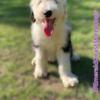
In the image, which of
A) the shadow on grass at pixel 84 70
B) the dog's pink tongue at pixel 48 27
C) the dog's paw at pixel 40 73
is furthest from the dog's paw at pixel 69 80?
the dog's pink tongue at pixel 48 27

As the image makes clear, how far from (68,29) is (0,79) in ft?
3.34

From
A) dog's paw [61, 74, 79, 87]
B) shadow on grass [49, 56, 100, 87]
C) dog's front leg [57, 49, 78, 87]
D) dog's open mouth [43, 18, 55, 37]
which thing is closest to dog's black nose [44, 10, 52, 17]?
dog's open mouth [43, 18, 55, 37]

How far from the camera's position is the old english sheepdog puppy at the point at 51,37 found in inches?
162

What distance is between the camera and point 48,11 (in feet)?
13.3

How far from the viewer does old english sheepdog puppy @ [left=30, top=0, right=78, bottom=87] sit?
162 inches

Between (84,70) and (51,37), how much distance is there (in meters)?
0.73

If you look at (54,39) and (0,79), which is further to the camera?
(0,79)

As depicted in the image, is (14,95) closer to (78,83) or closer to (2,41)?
(78,83)

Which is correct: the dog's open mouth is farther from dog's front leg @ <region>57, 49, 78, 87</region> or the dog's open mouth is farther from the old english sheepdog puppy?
dog's front leg @ <region>57, 49, 78, 87</region>

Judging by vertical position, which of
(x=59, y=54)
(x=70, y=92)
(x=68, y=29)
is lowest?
(x=70, y=92)

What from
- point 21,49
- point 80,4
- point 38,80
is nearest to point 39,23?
point 38,80

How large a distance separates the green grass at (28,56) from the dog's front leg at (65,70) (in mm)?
76

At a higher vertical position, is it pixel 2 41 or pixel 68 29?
pixel 68 29

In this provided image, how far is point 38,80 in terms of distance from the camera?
4.71 m
